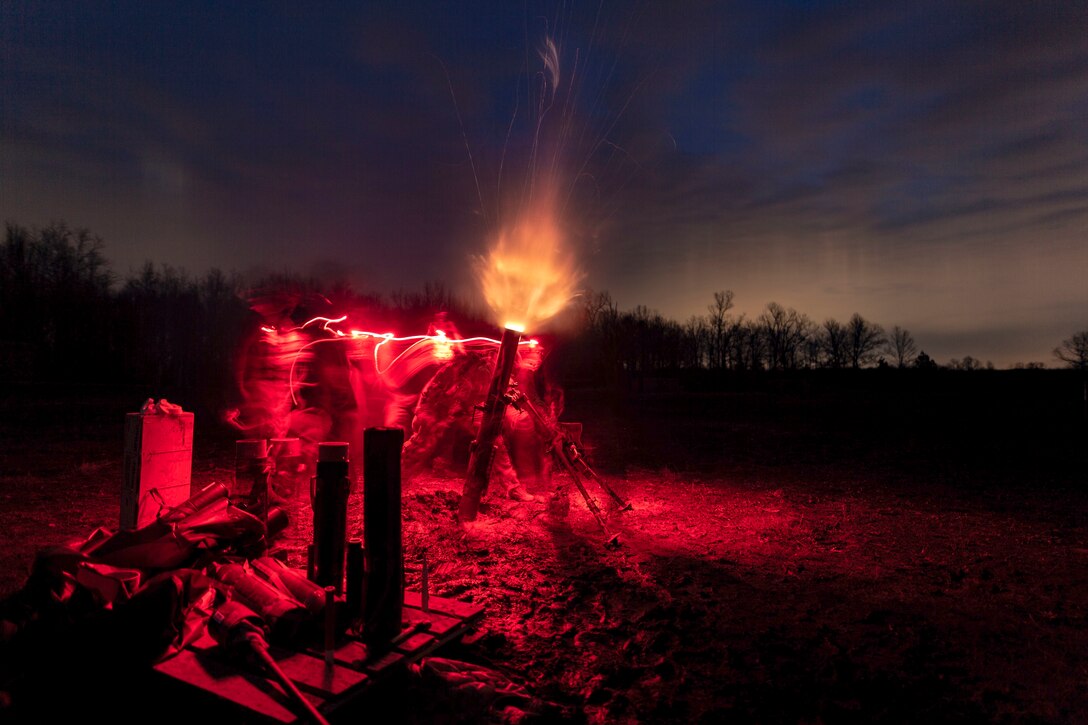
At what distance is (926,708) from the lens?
12.8ft

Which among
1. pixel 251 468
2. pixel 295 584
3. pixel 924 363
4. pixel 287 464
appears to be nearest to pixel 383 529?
pixel 295 584

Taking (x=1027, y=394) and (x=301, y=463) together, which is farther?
(x=1027, y=394)

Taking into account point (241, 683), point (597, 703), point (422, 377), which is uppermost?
point (422, 377)

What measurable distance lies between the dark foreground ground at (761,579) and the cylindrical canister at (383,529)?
600mm

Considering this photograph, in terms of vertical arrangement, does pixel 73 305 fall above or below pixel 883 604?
above

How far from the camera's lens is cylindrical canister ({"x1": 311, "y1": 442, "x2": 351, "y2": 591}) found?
4.49 m

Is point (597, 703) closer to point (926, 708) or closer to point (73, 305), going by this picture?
point (926, 708)

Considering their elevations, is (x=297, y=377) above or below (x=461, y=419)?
above

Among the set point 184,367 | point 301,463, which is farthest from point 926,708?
point 184,367

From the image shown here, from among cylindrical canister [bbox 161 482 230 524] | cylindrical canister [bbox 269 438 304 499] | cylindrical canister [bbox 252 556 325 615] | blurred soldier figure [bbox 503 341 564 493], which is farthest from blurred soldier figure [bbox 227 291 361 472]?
cylindrical canister [bbox 252 556 325 615]

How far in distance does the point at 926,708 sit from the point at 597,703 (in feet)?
6.84

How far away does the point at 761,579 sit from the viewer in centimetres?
632

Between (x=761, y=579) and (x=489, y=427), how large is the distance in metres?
3.82

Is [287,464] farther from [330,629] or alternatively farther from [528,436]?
[330,629]
